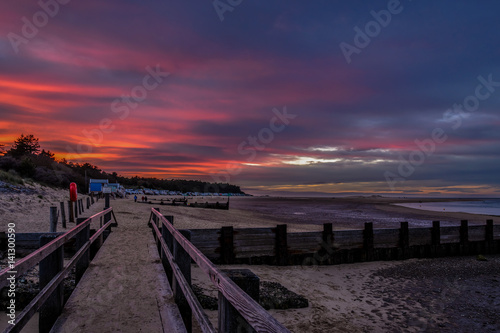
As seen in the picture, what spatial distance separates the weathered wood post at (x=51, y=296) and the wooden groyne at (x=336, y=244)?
17.7ft

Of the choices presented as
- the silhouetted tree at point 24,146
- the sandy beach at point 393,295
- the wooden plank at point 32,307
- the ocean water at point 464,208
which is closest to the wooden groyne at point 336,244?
the sandy beach at point 393,295

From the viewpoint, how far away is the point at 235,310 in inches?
97.0

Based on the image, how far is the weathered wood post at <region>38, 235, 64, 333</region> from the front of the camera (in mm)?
5004

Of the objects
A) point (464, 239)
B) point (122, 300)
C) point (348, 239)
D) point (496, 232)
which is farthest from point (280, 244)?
point (496, 232)

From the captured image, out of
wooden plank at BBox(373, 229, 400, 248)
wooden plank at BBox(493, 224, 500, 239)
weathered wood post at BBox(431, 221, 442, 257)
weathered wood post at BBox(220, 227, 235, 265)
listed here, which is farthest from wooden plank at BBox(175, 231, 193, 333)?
wooden plank at BBox(493, 224, 500, 239)

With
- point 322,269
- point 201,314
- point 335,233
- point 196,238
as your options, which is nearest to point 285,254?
point 322,269

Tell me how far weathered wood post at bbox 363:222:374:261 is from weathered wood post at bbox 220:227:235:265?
5.38 meters

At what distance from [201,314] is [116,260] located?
5534 mm

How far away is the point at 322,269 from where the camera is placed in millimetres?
11445

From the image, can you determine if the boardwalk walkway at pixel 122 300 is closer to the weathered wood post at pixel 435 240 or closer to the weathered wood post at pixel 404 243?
the weathered wood post at pixel 404 243

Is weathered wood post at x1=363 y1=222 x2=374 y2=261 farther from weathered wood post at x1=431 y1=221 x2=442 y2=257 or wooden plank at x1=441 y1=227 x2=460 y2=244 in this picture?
wooden plank at x1=441 y1=227 x2=460 y2=244

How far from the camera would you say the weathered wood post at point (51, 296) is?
5.00 metres

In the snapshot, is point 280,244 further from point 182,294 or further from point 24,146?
point 24,146

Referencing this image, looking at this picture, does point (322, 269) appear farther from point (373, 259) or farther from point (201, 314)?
point (201, 314)
